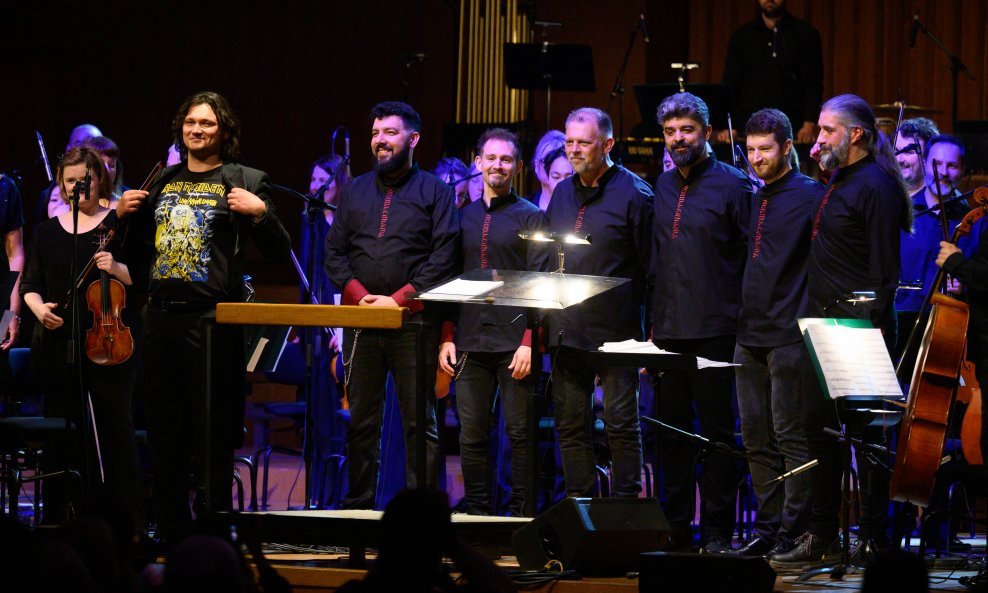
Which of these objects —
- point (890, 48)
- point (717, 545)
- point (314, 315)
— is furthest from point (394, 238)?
point (890, 48)

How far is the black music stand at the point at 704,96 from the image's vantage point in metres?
6.91

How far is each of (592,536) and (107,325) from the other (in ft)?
7.20

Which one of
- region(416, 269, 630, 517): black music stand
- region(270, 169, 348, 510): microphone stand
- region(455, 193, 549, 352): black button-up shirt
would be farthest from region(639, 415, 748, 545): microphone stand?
region(270, 169, 348, 510): microphone stand

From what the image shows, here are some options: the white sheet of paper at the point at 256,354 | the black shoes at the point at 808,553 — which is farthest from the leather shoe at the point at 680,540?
the white sheet of paper at the point at 256,354

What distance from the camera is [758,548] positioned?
4.86m

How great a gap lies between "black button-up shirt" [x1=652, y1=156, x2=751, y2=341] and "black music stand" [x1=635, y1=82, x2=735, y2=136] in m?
1.73

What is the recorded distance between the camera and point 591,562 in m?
4.12

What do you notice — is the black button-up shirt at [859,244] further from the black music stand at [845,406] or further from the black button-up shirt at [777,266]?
the black music stand at [845,406]

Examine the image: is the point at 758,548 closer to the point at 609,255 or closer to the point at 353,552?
the point at 609,255

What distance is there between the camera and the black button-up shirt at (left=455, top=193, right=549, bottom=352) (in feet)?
17.9

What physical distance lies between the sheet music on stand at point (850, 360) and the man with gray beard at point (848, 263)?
358 mm

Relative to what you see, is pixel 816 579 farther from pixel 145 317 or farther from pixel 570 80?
pixel 570 80

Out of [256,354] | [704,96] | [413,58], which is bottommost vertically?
[256,354]

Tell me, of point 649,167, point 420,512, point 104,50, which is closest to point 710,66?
point 649,167
